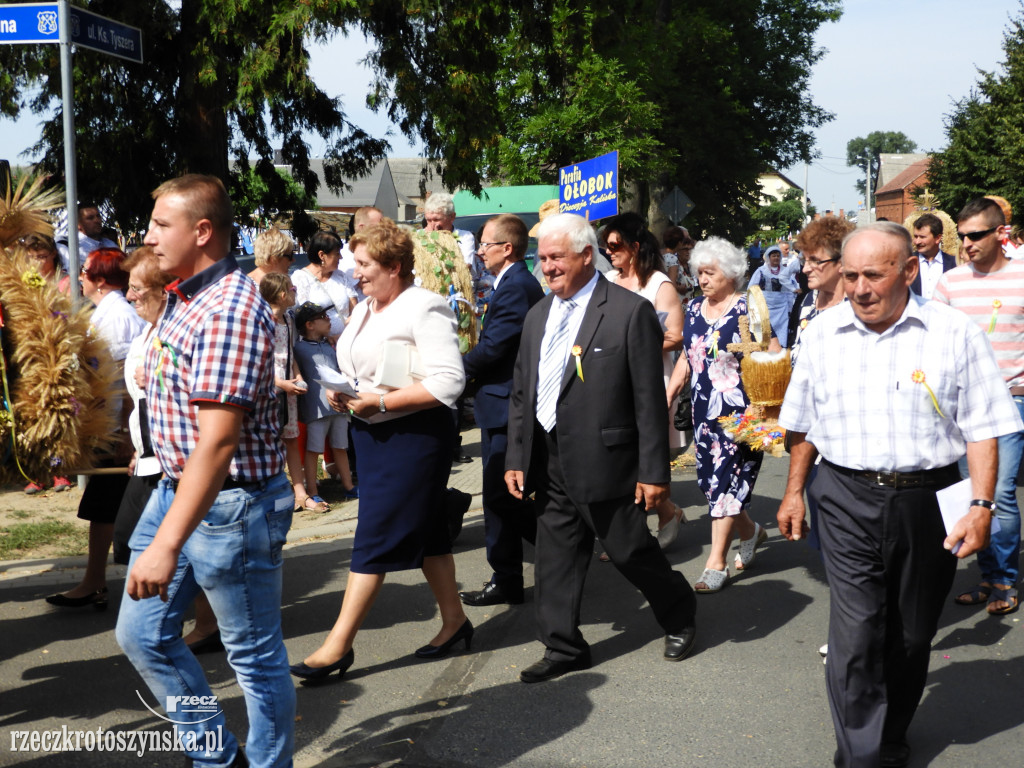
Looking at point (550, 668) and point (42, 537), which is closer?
point (550, 668)

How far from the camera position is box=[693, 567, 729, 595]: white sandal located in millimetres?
6004

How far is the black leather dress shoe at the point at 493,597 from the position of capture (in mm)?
5875

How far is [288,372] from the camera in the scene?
7.47 meters

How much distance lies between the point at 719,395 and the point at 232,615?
11.4 ft

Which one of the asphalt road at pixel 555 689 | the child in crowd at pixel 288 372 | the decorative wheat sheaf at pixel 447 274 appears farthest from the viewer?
the child in crowd at pixel 288 372

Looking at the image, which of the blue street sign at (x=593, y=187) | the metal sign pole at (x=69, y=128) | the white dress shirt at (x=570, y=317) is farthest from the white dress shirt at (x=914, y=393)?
the blue street sign at (x=593, y=187)

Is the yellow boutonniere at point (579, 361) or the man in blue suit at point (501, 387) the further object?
the man in blue suit at point (501, 387)

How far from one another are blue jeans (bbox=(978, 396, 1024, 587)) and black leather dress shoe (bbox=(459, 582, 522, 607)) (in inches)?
94.8

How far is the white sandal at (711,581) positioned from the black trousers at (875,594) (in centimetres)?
220

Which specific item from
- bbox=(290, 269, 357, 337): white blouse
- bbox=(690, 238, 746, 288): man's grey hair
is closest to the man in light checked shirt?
bbox=(690, 238, 746, 288): man's grey hair

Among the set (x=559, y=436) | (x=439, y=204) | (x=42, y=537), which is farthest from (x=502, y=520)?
(x=42, y=537)

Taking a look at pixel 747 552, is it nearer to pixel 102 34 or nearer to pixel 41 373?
pixel 41 373

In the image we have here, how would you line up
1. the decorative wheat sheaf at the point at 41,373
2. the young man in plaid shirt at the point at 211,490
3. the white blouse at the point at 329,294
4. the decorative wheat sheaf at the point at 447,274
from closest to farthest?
the young man in plaid shirt at the point at 211,490, the decorative wheat sheaf at the point at 41,373, the decorative wheat sheaf at the point at 447,274, the white blouse at the point at 329,294

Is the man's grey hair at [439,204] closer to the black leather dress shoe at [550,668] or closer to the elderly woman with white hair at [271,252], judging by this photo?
the elderly woman with white hair at [271,252]
